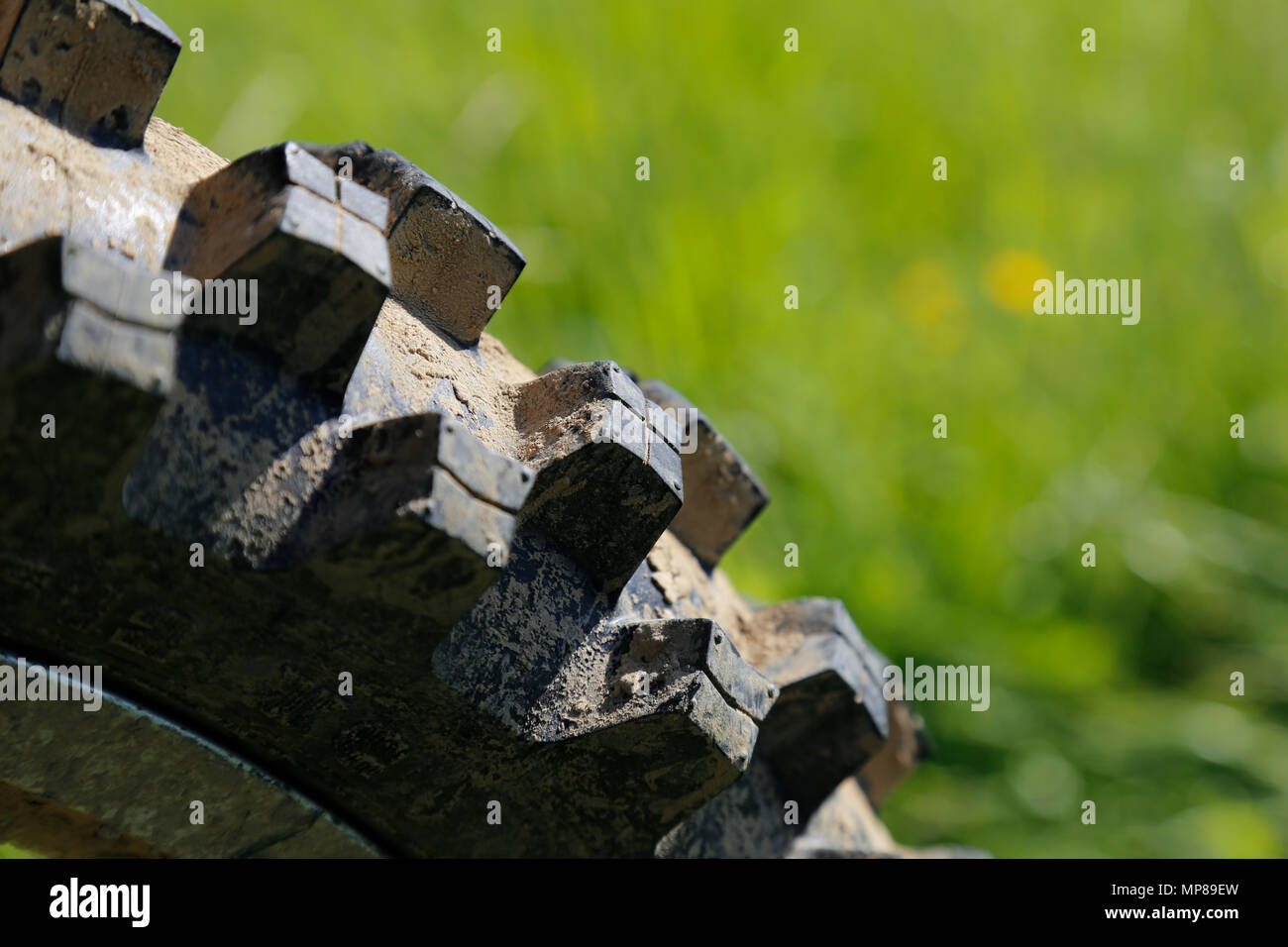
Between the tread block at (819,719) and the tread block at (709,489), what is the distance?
0.12 m

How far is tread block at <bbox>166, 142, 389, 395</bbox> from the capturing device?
637 mm

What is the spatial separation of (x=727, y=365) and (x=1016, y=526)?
640 millimetres

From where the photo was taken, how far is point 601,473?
0.78 meters

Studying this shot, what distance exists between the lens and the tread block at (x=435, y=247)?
830mm

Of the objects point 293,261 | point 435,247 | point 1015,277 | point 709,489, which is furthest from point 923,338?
point 293,261

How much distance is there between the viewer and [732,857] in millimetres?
951

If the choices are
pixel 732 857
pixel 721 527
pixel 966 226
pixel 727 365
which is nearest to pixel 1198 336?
pixel 966 226

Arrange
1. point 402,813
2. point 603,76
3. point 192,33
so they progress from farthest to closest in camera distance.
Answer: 1. point 603,76
2. point 192,33
3. point 402,813

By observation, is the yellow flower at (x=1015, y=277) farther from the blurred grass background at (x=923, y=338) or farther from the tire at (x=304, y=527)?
the tire at (x=304, y=527)

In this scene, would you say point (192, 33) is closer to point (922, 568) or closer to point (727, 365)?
point (727, 365)

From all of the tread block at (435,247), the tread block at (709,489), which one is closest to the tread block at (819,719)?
the tread block at (709,489)

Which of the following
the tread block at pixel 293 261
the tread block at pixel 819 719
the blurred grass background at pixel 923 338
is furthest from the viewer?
the blurred grass background at pixel 923 338

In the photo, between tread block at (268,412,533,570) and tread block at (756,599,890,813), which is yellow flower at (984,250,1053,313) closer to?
tread block at (756,599,890,813)
